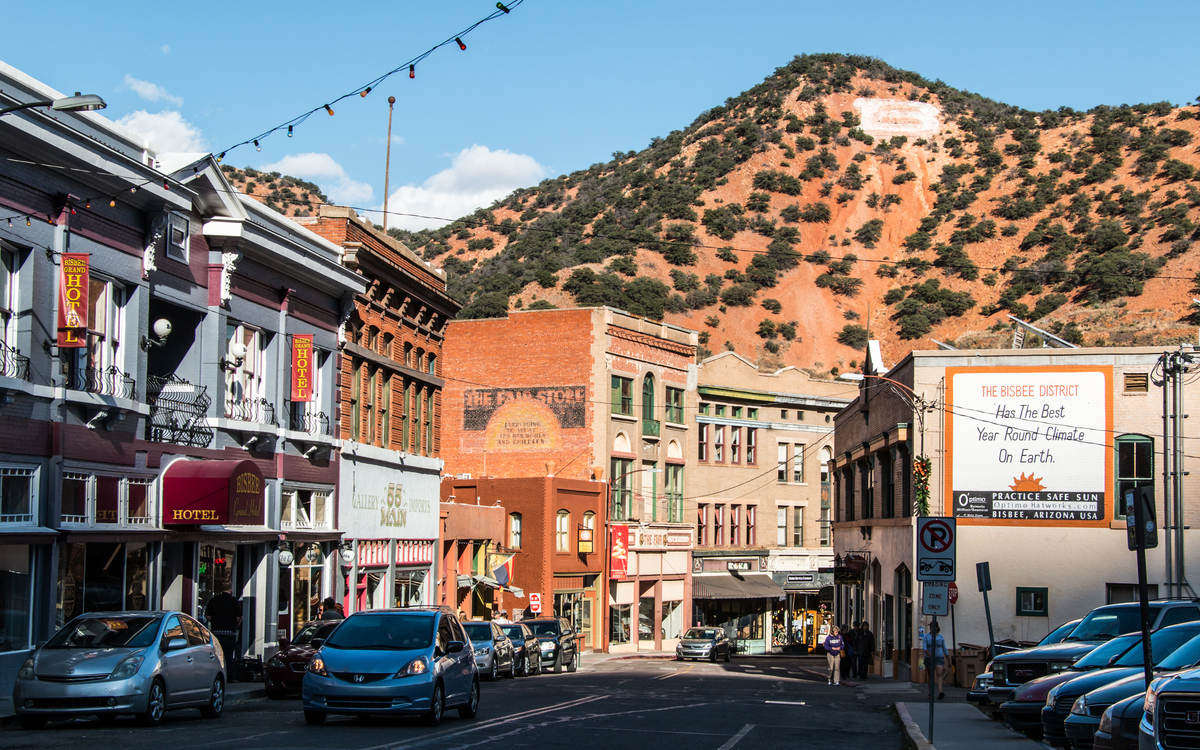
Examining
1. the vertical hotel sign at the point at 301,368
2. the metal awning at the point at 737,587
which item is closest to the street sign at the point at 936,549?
the vertical hotel sign at the point at 301,368

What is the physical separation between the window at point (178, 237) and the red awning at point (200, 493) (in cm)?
430

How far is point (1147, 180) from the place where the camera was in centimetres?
10475

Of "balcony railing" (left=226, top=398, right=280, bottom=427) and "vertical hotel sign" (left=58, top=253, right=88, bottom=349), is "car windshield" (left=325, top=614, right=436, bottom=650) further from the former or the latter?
"balcony railing" (left=226, top=398, right=280, bottom=427)

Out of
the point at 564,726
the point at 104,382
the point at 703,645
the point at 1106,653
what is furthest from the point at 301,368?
the point at 703,645

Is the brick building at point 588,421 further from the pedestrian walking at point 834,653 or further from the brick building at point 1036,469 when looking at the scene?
the brick building at point 1036,469

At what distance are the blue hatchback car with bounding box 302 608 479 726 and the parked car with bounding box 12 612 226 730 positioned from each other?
6.26 ft

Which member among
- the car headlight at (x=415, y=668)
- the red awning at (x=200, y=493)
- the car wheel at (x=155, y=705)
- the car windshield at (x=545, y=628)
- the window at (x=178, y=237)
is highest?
the window at (x=178, y=237)

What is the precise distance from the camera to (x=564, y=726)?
17.1m

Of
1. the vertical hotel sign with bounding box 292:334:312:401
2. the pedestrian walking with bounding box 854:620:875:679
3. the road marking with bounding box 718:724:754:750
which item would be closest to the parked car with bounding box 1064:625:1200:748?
the road marking with bounding box 718:724:754:750

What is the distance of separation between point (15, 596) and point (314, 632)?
560 centimetres

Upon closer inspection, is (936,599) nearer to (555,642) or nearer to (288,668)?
(288,668)

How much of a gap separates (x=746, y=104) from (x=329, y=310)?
112498 mm

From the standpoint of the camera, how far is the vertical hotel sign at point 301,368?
1164 inches

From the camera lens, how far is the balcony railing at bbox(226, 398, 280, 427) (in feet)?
89.5
